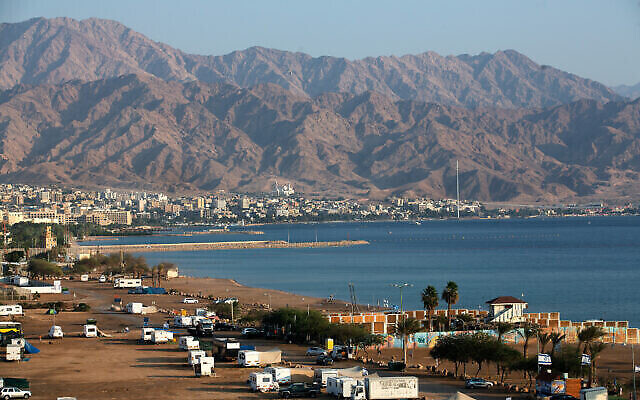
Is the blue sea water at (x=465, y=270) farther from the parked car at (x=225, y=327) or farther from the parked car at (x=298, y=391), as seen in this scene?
the parked car at (x=298, y=391)

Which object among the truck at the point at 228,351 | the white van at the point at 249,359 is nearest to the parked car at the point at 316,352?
A: the truck at the point at 228,351

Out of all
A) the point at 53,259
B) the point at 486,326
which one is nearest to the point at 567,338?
the point at 486,326

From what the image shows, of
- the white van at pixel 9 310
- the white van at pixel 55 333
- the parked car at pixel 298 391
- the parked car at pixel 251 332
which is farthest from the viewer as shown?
the white van at pixel 9 310

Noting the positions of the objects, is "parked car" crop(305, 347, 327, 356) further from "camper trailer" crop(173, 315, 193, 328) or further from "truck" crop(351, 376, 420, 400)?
"camper trailer" crop(173, 315, 193, 328)

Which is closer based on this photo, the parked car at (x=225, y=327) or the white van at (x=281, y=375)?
the white van at (x=281, y=375)

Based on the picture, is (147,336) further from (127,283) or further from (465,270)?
(465,270)

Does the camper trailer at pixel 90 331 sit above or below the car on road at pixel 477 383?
above

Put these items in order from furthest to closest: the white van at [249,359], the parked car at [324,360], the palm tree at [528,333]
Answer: the palm tree at [528,333], the parked car at [324,360], the white van at [249,359]
